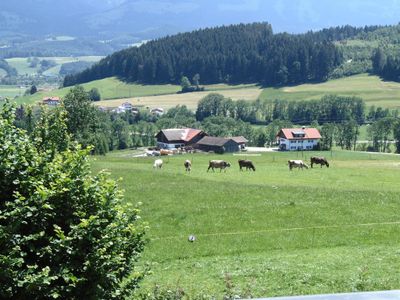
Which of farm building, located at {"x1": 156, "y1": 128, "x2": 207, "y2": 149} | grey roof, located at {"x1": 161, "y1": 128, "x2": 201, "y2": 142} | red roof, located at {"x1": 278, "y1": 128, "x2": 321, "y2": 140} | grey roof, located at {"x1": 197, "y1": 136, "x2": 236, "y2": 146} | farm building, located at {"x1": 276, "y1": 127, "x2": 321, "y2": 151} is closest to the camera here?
grey roof, located at {"x1": 197, "y1": 136, "x2": 236, "y2": 146}

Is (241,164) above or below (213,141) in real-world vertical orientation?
above

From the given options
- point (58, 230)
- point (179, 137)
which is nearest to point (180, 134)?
point (179, 137)

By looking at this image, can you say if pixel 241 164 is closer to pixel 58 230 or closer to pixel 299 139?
pixel 58 230

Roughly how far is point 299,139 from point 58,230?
137m

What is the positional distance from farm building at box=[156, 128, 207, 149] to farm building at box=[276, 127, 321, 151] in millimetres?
20869

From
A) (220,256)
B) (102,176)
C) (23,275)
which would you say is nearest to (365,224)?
(220,256)

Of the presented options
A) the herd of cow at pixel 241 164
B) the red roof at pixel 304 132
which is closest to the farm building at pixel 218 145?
the red roof at pixel 304 132

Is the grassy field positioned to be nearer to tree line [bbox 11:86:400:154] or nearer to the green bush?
the green bush

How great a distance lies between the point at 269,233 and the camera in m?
28.8

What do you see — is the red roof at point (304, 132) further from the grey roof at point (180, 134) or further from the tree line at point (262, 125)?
the grey roof at point (180, 134)

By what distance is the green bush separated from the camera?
42.3 feet

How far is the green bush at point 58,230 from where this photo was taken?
42.3ft

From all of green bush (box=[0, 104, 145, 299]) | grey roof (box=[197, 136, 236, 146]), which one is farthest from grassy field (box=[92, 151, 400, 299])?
grey roof (box=[197, 136, 236, 146])

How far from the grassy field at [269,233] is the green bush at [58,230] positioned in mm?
3653
